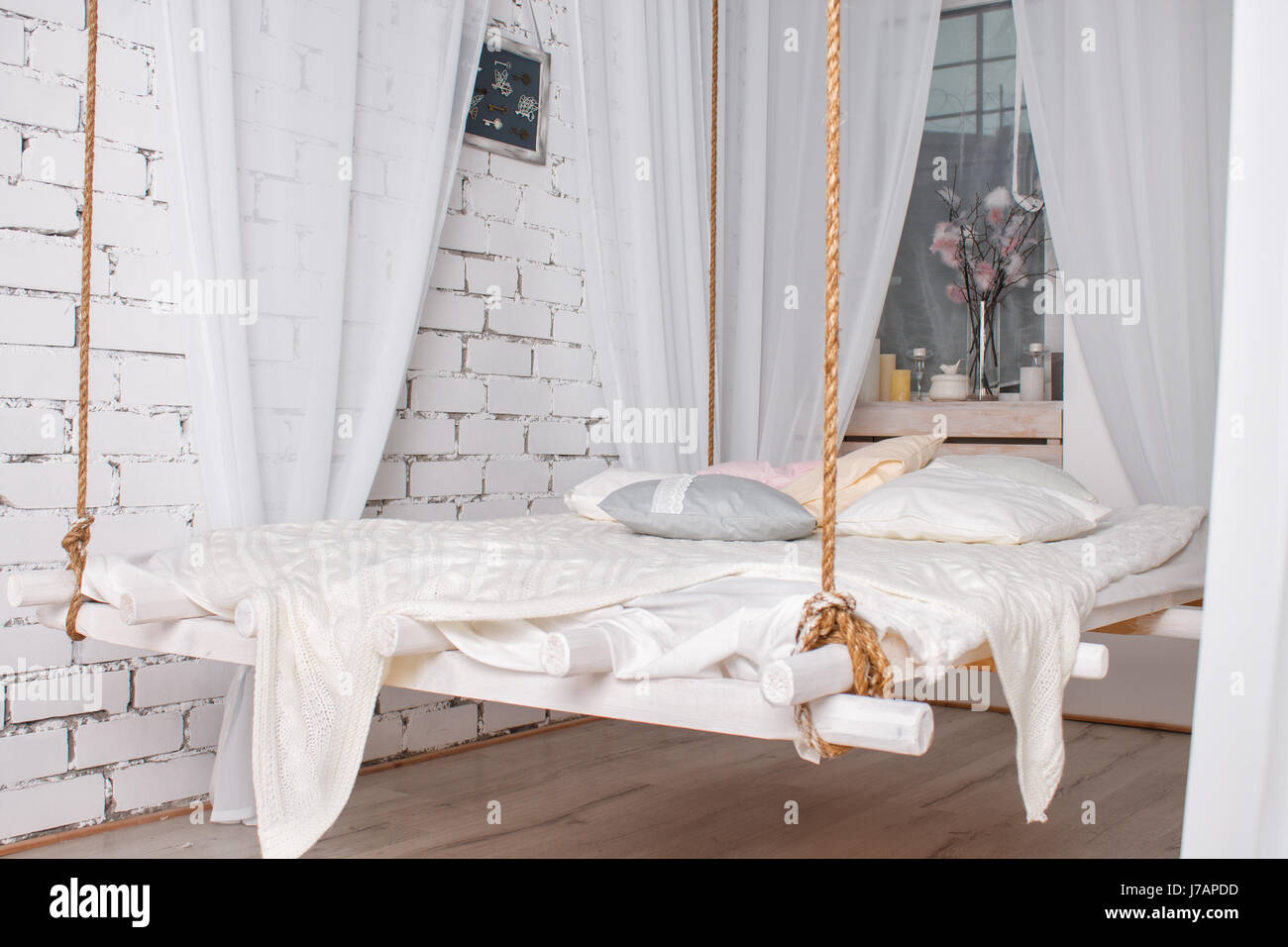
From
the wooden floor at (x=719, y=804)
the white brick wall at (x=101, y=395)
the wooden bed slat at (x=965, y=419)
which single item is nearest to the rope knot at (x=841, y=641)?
the wooden floor at (x=719, y=804)

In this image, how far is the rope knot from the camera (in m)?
1.36

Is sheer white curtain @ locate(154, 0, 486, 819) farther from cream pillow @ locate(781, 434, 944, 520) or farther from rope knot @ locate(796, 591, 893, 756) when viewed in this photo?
rope knot @ locate(796, 591, 893, 756)

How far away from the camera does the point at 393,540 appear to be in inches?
85.1

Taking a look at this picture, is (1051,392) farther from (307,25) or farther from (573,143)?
(307,25)

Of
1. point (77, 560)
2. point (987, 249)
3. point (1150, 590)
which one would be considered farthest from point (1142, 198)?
point (77, 560)

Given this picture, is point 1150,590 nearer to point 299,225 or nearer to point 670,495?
point 670,495

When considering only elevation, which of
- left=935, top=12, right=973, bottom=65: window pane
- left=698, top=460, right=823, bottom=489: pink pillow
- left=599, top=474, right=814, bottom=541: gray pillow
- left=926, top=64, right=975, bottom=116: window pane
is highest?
left=935, top=12, right=973, bottom=65: window pane

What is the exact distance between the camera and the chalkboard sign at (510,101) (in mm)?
3164

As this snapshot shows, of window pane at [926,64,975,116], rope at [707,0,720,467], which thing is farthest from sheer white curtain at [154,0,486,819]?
window pane at [926,64,975,116]

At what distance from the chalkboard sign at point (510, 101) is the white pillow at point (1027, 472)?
4.68 feet

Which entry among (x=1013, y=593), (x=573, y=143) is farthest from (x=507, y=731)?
(x=1013, y=593)

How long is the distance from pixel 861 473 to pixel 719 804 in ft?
2.82

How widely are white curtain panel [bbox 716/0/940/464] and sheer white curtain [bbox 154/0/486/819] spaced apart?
103 cm

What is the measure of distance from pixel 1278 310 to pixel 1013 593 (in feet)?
1.88
